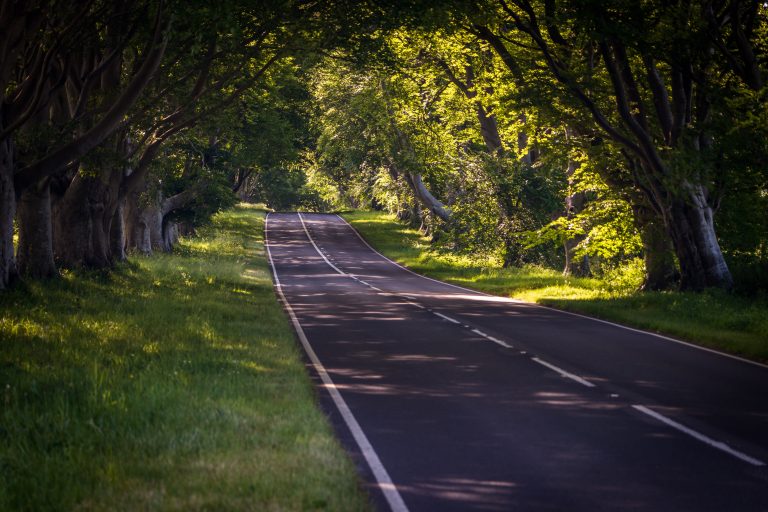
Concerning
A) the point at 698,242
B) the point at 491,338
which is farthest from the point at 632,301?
the point at 491,338

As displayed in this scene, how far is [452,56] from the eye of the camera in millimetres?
34750

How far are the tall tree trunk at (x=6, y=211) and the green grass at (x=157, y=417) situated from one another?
111cm

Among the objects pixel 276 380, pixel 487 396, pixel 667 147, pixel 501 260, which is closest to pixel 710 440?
pixel 487 396

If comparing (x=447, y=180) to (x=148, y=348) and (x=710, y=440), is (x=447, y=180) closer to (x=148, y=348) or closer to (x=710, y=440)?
(x=148, y=348)

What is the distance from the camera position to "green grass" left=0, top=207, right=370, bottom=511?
6641 millimetres

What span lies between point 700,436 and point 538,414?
69.4 inches

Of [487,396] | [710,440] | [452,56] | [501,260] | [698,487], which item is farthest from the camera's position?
[501,260]

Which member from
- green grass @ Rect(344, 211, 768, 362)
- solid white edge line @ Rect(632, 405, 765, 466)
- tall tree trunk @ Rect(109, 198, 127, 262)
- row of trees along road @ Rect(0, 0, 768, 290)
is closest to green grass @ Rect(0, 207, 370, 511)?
solid white edge line @ Rect(632, 405, 765, 466)

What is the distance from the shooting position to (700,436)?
905cm

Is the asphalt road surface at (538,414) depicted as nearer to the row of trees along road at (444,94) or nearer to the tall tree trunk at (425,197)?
the row of trees along road at (444,94)

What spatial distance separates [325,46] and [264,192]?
345 ft

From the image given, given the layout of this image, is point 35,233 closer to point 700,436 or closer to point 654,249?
point 654,249

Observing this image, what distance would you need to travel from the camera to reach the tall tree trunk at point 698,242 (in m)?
24.0

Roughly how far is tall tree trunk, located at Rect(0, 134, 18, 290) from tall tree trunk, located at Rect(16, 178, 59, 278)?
270 cm
